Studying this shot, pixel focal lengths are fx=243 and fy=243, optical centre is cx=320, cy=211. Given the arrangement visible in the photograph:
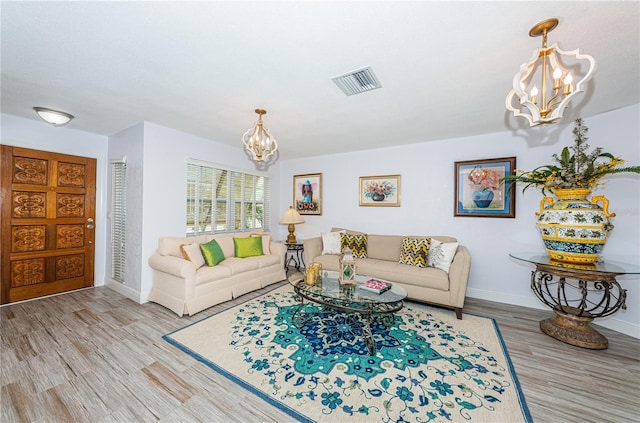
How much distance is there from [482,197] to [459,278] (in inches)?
57.1

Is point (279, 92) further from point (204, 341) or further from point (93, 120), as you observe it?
point (93, 120)

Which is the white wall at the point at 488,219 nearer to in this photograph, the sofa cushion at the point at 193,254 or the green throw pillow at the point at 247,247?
the green throw pillow at the point at 247,247

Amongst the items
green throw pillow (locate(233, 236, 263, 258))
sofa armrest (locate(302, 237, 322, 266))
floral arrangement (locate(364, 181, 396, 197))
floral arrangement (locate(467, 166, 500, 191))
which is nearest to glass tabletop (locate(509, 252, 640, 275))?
floral arrangement (locate(467, 166, 500, 191))

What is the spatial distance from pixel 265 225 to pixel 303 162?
167 cm

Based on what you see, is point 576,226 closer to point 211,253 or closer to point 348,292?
point 348,292

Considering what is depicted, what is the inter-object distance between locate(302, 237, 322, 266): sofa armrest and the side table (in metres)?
0.73

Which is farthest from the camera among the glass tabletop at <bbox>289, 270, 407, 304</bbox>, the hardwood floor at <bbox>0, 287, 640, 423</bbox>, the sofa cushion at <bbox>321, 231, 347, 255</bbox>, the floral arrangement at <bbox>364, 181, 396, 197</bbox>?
the floral arrangement at <bbox>364, 181, 396, 197</bbox>

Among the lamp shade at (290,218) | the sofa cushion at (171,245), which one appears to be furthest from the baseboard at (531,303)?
the sofa cushion at (171,245)

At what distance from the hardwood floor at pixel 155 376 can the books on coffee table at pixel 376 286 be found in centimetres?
125

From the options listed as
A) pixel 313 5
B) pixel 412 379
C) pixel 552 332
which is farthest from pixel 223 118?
pixel 552 332

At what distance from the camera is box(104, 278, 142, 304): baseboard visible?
134 inches

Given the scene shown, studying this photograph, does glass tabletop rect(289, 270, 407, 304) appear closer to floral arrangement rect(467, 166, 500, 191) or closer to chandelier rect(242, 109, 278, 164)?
chandelier rect(242, 109, 278, 164)

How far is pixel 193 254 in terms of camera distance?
3.34 meters

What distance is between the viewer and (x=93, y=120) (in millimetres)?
3367
